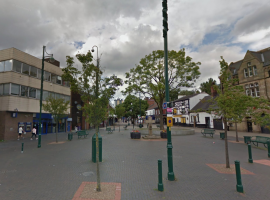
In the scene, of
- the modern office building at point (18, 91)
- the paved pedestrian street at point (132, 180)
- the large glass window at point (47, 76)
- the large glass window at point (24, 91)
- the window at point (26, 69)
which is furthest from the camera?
the large glass window at point (47, 76)

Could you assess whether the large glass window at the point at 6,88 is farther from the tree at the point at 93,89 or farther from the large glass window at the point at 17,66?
the tree at the point at 93,89

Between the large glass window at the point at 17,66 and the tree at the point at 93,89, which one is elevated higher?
the large glass window at the point at 17,66

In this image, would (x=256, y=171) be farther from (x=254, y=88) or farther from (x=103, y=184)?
(x=254, y=88)

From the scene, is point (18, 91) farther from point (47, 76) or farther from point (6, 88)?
point (47, 76)

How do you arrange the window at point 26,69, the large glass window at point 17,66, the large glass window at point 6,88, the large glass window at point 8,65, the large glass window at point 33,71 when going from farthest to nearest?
the large glass window at point 33,71, the window at point 26,69, the large glass window at point 17,66, the large glass window at point 8,65, the large glass window at point 6,88

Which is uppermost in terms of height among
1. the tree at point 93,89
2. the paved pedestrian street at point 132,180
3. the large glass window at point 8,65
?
the large glass window at point 8,65

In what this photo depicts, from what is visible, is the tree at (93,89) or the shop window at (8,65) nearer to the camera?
the tree at (93,89)

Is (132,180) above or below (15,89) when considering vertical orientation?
below

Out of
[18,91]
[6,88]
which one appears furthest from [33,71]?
[6,88]

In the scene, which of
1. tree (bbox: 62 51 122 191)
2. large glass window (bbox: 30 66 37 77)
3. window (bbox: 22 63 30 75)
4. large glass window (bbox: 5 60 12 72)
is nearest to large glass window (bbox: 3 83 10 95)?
large glass window (bbox: 5 60 12 72)

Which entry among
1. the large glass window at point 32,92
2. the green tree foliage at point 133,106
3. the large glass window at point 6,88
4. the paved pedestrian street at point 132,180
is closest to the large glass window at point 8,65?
the large glass window at point 6,88

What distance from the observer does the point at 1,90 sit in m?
20.3

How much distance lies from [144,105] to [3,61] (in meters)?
44.6

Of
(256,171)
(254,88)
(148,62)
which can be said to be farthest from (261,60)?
(256,171)
